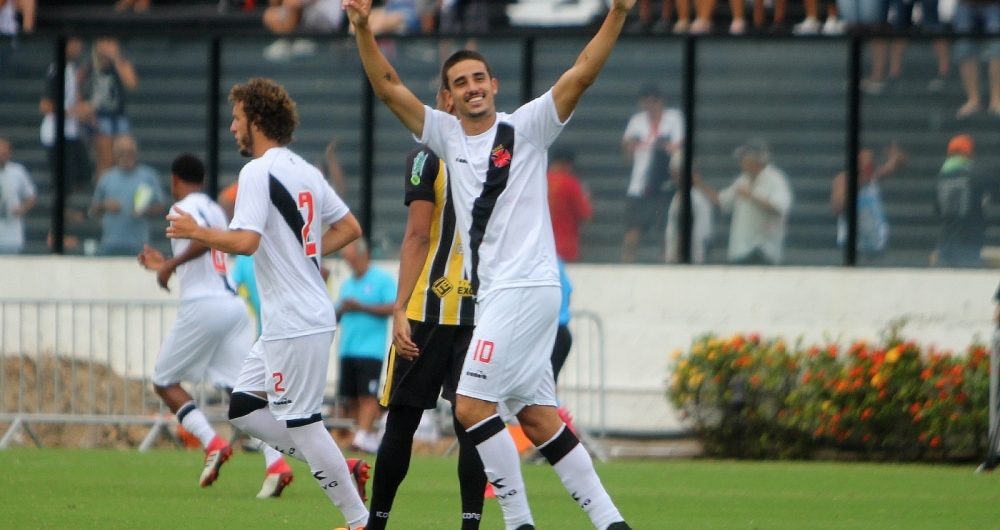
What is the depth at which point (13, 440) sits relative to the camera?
14.8 metres

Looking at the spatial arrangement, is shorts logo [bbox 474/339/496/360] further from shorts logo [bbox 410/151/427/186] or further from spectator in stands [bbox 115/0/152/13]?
spectator in stands [bbox 115/0/152/13]

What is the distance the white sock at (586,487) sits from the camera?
6.20 meters

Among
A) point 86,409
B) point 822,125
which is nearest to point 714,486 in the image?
point 822,125

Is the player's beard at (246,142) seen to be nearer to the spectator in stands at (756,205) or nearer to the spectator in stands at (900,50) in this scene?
the spectator in stands at (756,205)

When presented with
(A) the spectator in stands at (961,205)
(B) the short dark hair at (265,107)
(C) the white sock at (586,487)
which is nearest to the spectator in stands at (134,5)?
(A) the spectator in stands at (961,205)

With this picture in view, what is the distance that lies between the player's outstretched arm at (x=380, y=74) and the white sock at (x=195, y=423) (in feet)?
15.1

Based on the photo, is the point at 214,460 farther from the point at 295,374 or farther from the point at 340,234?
the point at 295,374

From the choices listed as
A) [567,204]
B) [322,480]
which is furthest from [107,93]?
[322,480]

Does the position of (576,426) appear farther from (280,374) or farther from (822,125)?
(280,374)

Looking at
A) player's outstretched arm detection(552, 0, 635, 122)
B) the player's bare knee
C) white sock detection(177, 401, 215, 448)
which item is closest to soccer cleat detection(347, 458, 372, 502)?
the player's bare knee

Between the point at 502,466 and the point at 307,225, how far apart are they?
67.2 inches

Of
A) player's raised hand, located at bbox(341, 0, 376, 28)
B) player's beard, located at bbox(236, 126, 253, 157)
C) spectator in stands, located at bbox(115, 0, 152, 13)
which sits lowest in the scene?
player's beard, located at bbox(236, 126, 253, 157)

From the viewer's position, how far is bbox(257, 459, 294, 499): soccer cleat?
9.24m

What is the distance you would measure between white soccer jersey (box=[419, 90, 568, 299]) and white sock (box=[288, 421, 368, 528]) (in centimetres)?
121
